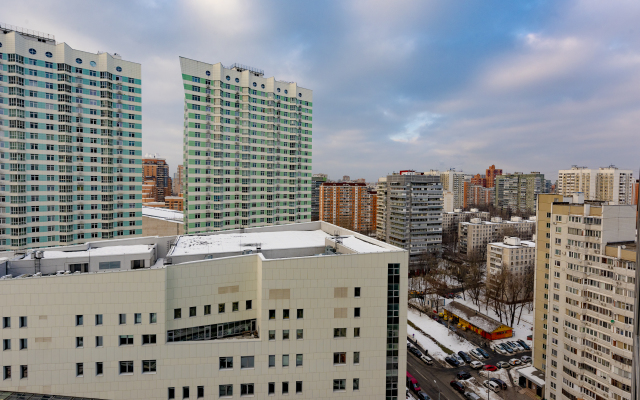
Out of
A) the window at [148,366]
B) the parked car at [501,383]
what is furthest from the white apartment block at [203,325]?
the parked car at [501,383]

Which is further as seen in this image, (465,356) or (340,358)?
(465,356)

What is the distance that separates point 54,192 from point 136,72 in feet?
67.0

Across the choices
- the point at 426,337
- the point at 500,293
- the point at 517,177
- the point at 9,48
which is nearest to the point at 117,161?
the point at 9,48

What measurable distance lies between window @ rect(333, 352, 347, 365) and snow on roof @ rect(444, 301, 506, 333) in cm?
3466

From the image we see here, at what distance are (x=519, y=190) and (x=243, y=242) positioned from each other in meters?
139

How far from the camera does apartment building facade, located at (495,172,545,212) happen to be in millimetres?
126688

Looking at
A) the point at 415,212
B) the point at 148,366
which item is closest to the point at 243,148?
the point at 148,366

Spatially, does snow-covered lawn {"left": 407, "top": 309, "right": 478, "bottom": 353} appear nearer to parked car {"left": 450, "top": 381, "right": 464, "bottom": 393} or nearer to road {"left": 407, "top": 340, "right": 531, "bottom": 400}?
road {"left": 407, "top": 340, "right": 531, "bottom": 400}

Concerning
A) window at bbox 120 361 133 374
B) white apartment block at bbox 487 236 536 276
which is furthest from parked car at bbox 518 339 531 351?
window at bbox 120 361 133 374

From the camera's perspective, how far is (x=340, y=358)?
19.1 metres

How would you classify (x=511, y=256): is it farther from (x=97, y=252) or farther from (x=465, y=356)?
(x=97, y=252)

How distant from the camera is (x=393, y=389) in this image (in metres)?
19.9

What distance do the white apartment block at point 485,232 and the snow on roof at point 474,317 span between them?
97.6 ft

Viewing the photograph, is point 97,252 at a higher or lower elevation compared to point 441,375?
higher
